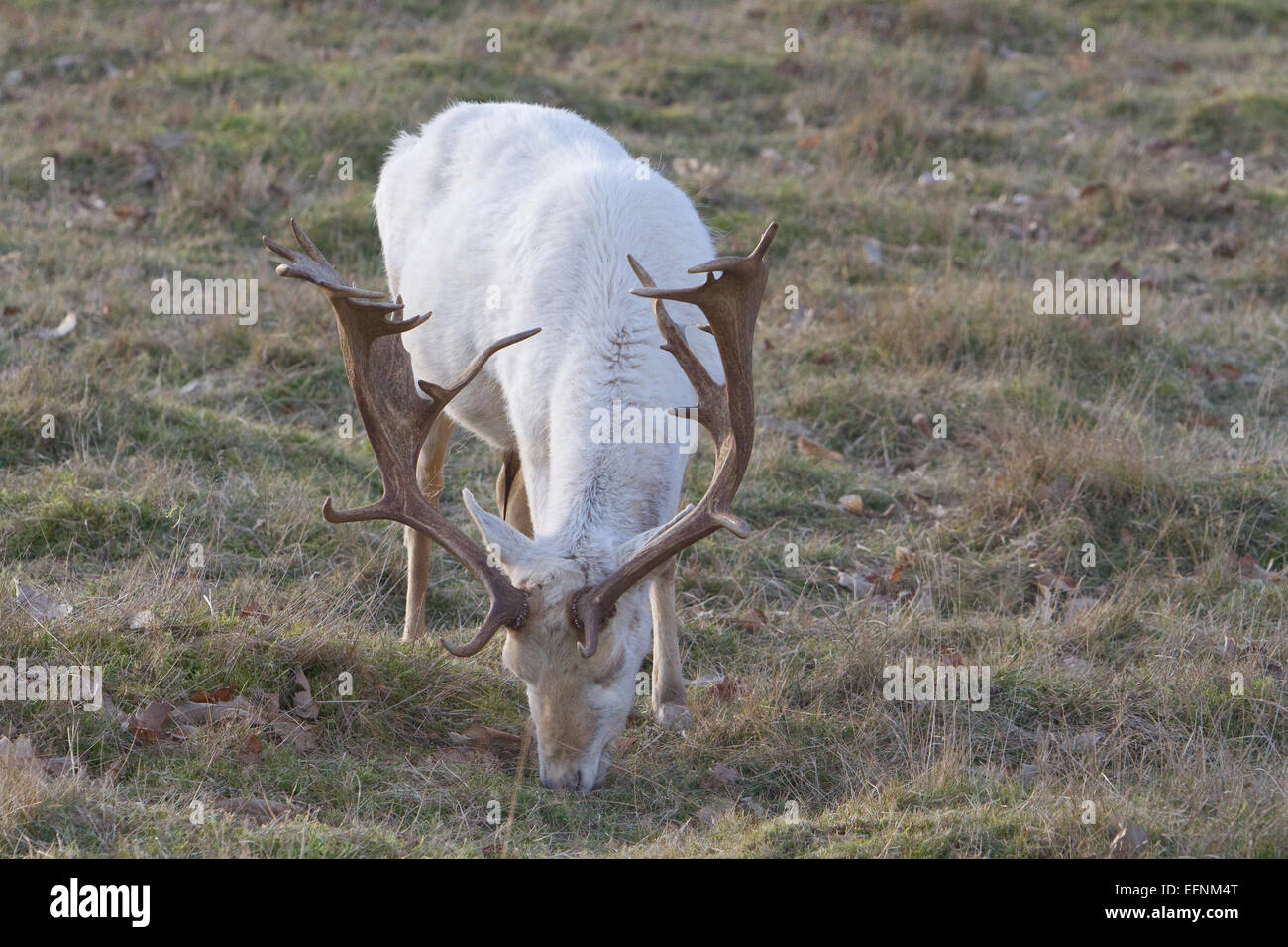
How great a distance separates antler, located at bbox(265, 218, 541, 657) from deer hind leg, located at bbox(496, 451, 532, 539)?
4.89 feet

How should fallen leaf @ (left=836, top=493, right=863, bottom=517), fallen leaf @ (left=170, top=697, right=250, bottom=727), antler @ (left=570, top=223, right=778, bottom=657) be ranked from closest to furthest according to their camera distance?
antler @ (left=570, top=223, right=778, bottom=657)
fallen leaf @ (left=170, top=697, right=250, bottom=727)
fallen leaf @ (left=836, top=493, right=863, bottom=517)

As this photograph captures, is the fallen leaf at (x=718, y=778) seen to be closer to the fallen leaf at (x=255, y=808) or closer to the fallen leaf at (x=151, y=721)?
the fallen leaf at (x=255, y=808)

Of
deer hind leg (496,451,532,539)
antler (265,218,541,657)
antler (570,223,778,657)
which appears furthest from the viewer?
deer hind leg (496,451,532,539)

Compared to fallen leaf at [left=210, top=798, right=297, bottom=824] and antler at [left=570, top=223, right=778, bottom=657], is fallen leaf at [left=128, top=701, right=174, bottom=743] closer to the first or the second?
fallen leaf at [left=210, top=798, right=297, bottom=824]

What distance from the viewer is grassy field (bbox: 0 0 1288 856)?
15.6ft

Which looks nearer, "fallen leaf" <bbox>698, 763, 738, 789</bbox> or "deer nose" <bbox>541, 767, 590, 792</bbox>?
"deer nose" <bbox>541, 767, 590, 792</bbox>

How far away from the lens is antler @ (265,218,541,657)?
471cm

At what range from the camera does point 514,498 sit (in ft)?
21.5

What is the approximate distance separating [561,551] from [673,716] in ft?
4.05

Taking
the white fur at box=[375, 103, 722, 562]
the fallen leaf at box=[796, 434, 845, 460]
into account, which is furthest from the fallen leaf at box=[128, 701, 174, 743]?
the fallen leaf at box=[796, 434, 845, 460]

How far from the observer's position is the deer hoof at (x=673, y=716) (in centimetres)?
550

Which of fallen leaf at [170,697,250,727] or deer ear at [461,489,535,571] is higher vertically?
deer ear at [461,489,535,571]

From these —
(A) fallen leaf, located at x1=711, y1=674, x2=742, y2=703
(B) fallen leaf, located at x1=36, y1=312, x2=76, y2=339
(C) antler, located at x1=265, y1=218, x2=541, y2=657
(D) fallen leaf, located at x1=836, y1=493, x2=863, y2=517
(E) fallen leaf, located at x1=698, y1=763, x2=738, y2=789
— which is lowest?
(E) fallen leaf, located at x1=698, y1=763, x2=738, y2=789

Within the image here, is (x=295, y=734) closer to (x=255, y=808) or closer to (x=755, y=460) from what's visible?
(x=255, y=808)
